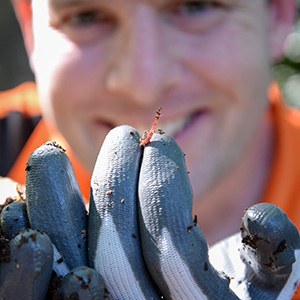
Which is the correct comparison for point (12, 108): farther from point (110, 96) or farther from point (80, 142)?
point (110, 96)

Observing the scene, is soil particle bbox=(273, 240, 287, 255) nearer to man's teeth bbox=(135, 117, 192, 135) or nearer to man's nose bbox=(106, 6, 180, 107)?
man's nose bbox=(106, 6, 180, 107)

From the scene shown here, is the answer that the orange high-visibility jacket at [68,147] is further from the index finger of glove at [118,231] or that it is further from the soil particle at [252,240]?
the index finger of glove at [118,231]

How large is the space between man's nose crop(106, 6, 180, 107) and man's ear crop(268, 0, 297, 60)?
971 millimetres

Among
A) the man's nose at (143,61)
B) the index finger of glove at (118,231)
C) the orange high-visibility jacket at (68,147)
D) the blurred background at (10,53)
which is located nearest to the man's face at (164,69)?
the man's nose at (143,61)

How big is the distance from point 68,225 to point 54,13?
1.30m

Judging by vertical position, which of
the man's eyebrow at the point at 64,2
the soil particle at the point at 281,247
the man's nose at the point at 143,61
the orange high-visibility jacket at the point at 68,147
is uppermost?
the man's eyebrow at the point at 64,2

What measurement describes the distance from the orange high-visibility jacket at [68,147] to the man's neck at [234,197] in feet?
0.27

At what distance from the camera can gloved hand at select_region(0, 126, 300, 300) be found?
0.65m

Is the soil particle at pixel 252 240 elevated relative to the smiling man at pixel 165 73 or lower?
lower

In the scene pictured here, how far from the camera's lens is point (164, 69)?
4.91 feet

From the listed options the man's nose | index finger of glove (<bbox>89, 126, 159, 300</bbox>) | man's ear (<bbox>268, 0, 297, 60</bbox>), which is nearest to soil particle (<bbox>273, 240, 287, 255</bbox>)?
index finger of glove (<bbox>89, 126, 159, 300</bbox>)

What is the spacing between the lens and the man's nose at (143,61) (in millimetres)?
1445

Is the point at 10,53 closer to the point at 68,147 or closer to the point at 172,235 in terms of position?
the point at 68,147

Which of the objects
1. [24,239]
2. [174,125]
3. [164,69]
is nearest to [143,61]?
[164,69]
